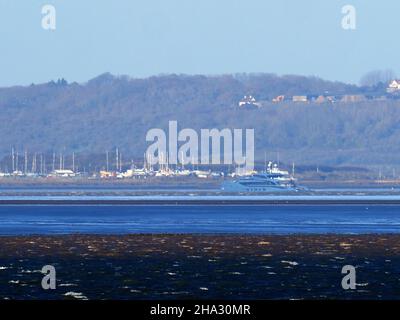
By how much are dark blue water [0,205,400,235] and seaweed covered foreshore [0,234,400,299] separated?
7751mm

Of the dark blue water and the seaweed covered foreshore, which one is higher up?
the seaweed covered foreshore

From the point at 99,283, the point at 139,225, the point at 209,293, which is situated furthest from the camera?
the point at 139,225

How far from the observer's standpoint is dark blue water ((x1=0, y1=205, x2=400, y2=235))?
70.8 meters

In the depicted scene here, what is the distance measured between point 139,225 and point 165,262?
89.2 feet

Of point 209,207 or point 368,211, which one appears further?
point 209,207

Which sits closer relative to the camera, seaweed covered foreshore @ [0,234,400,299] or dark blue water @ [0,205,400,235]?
seaweed covered foreshore @ [0,234,400,299]

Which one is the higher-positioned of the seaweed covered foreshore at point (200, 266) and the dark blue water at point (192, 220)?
the seaweed covered foreshore at point (200, 266)

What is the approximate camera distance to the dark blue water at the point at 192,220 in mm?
70812

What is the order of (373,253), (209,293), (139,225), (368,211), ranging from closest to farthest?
1. (209,293)
2. (373,253)
3. (139,225)
4. (368,211)

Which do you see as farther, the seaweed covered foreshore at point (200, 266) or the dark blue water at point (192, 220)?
the dark blue water at point (192, 220)

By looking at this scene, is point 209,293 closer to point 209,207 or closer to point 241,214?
point 241,214

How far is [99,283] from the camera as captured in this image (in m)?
41.9

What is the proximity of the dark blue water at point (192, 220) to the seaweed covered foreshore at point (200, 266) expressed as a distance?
25.4ft
